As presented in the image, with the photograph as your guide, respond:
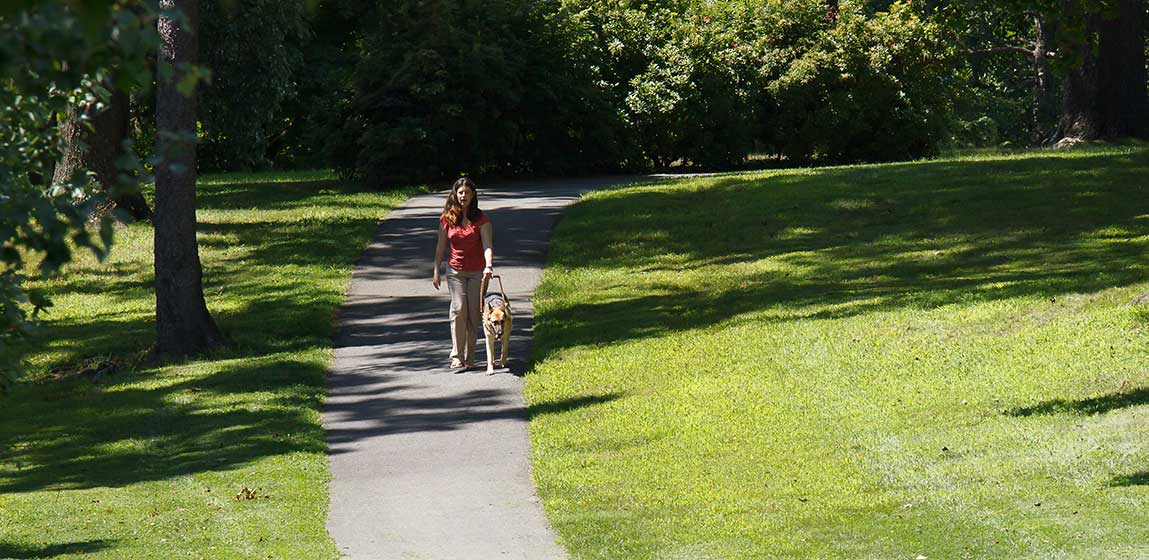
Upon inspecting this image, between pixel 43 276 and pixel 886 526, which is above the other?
pixel 43 276

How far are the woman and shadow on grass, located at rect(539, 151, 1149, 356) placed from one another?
40.7 inches

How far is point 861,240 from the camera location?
20.7 meters

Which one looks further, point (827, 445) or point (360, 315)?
point (360, 315)

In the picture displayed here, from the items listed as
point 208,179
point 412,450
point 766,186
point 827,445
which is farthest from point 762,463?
point 208,179

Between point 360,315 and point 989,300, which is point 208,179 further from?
point 989,300

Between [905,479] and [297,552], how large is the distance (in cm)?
398

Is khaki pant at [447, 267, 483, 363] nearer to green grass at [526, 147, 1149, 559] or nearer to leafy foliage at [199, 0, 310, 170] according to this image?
green grass at [526, 147, 1149, 559]

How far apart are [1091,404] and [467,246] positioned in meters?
5.99

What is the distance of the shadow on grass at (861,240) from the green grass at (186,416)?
3.19 metres

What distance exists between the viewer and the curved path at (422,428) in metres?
9.30

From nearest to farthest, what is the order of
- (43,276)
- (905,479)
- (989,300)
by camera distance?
(43,276) < (905,479) < (989,300)

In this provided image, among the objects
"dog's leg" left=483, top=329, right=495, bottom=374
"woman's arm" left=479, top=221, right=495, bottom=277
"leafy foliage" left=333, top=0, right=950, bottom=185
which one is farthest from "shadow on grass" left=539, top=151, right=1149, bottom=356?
"leafy foliage" left=333, top=0, right=950, bottom=185

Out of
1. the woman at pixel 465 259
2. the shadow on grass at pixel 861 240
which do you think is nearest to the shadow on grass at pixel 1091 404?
the shadow on grass at pixel 861 240

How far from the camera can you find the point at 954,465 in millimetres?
10156
